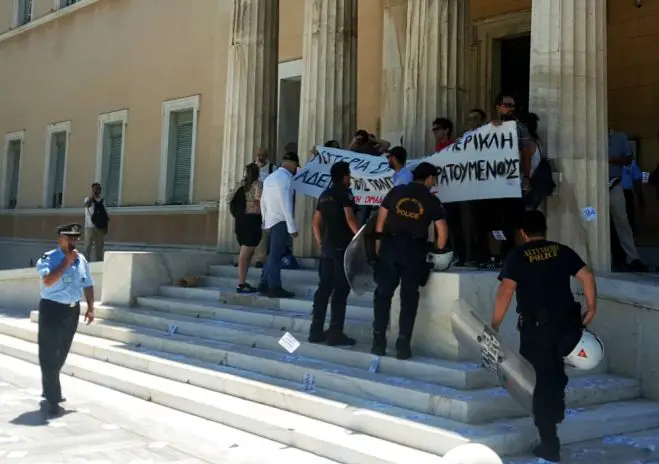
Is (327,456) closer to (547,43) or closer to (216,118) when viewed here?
(547,43)

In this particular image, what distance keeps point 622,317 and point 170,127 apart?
13722 millimetres

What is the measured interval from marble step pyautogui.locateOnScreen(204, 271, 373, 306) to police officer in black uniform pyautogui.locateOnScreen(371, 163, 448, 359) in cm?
153

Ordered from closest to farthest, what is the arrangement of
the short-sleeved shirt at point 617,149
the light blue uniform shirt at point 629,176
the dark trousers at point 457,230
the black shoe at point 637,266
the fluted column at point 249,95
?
1. the dark trousers at point 457,230
2. the black shoe at point 637,266
3. the short-sleeved shirt at point 617,149
4. the light blue uniform shirt at point 629,176
5. the fluted column at point 249,95

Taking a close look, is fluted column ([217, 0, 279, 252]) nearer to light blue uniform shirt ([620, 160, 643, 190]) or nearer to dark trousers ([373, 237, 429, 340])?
light blue uniform shirt ([620, 160, 643, 190])

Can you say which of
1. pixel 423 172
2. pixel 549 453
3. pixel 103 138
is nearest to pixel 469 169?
pixel 423 172

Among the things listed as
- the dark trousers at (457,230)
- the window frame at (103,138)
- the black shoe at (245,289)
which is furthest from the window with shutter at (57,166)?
the dark trousers at (457,230)

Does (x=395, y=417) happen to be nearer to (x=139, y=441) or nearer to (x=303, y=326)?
(x=139, y=441)

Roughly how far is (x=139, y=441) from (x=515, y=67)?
10023mm

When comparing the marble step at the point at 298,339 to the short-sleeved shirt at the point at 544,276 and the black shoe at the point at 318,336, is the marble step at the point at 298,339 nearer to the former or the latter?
the black shoe at the point at 318,336

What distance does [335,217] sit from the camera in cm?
741

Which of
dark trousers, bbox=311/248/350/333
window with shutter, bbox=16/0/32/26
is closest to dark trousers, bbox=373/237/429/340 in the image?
dark trousers, bbox=311/248/350/333

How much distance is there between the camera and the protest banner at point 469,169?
7.86 meters

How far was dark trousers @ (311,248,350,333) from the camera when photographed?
7.31 meters

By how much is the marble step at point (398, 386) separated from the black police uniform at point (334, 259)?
44cm
